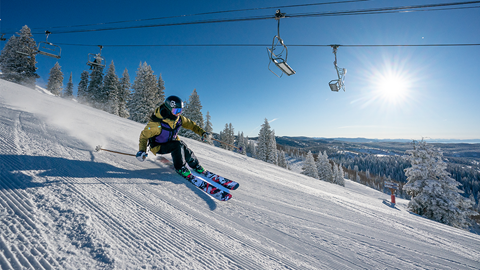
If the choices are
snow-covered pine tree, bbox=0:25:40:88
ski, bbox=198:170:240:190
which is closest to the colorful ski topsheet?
ski, bbox=198:170:240:190

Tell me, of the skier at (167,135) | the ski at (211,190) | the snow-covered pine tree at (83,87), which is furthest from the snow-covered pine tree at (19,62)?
the ski at (211,190)

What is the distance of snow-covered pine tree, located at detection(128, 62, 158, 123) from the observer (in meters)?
26.4

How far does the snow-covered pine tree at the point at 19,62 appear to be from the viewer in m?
24.6

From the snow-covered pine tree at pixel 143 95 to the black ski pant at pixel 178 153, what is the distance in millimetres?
25026

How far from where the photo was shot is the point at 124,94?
31781 mm

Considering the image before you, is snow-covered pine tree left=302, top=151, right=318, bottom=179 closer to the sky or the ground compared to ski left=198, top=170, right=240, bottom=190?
closer to the ground

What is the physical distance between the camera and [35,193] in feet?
7.32

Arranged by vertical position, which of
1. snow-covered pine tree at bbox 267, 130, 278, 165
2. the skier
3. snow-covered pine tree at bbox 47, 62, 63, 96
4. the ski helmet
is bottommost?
snow-covered pine tree at bbox 267, 130, 278, 165

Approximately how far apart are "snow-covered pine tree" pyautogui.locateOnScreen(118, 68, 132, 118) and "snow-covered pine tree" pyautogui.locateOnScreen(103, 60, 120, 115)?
3.80ft

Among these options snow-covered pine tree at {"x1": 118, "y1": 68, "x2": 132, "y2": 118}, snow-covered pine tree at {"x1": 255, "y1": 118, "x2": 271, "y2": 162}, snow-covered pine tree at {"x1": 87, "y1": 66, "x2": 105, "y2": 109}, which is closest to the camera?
snow-covered pine tree at {"x1": 87, "y1": 66, "x2": 105, "y2": 109}

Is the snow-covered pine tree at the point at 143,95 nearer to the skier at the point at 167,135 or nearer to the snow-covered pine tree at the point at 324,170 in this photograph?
the skier at the point at 167,135

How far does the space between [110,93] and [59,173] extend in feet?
109

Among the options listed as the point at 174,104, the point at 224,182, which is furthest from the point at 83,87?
Answer: the point at 224,182

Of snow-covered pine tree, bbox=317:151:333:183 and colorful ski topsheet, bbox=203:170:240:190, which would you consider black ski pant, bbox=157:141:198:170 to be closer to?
colorful ski topsheet, bbox=203:170:240:190
